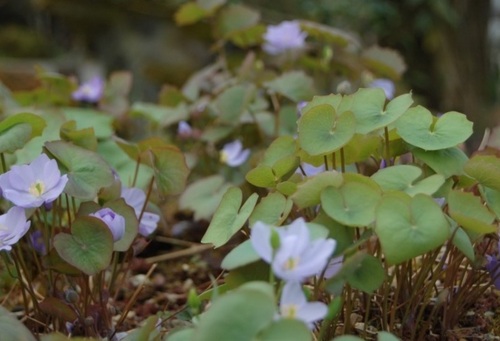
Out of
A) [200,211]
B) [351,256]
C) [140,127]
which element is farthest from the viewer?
[140,127]

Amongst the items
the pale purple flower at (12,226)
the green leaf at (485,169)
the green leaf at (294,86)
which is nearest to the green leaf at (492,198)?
the green leaf at (485,169)

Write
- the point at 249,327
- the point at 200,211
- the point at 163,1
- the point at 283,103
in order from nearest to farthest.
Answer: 1. the point at 249,327
2. the point at 200,211
3. the point at 283,103
4. the point at 163,1

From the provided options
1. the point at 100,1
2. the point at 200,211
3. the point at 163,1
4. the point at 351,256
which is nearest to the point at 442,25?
the point at 163,1

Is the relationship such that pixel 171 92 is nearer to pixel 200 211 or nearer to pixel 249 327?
pixel 200 211

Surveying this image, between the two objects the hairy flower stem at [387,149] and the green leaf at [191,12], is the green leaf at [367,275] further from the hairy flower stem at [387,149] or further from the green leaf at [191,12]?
the green leaf at [191,12]

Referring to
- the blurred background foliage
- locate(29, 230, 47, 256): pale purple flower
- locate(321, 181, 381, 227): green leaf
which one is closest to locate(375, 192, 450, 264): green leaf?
locate(321, 181, 381, 227): green leaf
